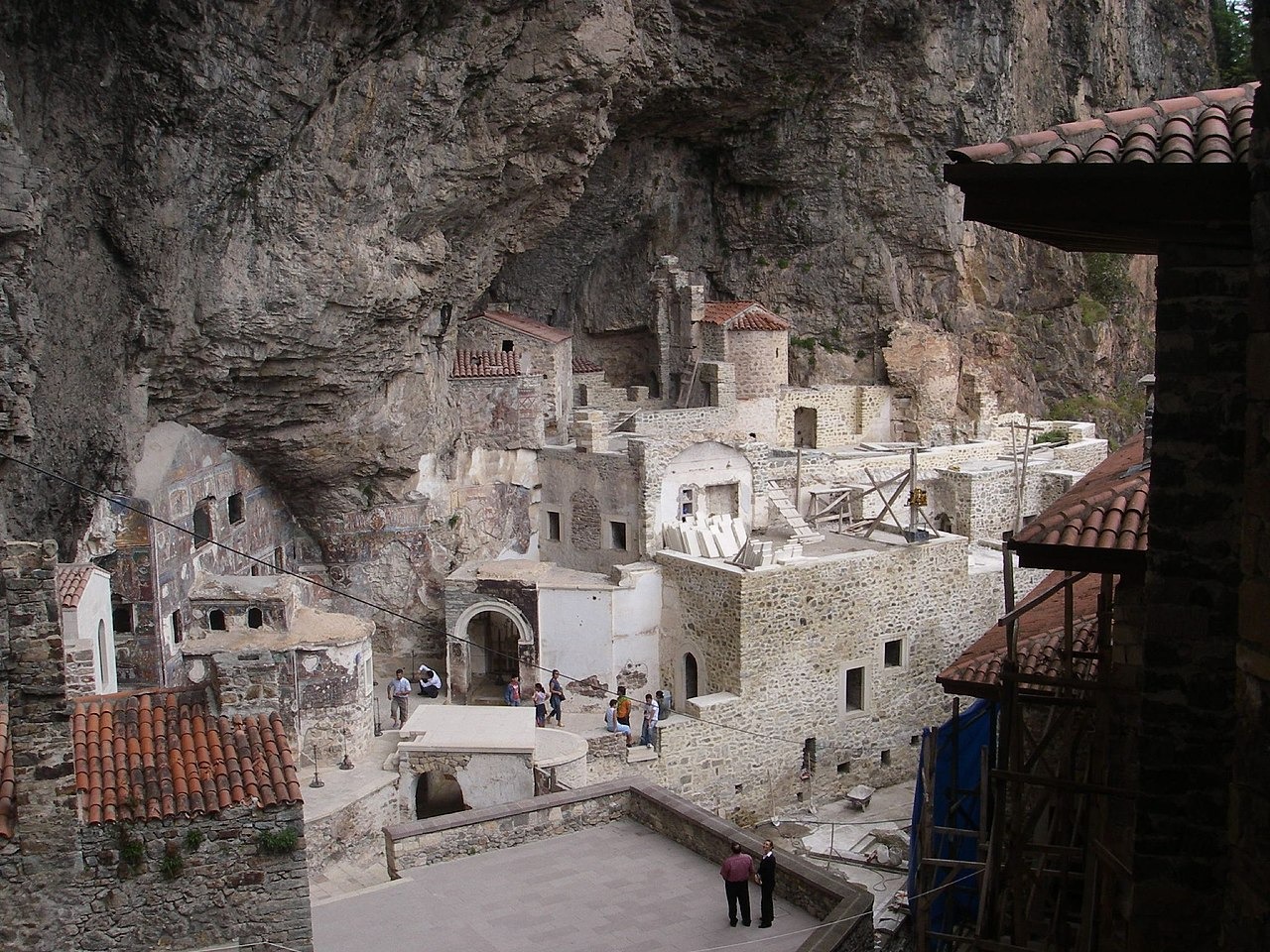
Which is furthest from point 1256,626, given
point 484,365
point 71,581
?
point 484,365

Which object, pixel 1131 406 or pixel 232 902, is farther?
pixel 1131 406

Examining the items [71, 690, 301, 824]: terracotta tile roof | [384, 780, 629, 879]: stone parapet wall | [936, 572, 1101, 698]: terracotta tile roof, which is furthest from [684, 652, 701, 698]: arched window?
[71, 690, 301, 824]: terracotta tile roof

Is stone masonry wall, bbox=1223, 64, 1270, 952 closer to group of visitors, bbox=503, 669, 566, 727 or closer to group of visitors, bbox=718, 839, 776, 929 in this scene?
group of visitors, bbox=718, 839, 776, 929

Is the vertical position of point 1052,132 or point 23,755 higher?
point 1052,132

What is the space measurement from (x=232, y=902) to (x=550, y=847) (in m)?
4.54

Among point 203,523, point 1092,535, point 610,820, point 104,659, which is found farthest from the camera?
point 203,523

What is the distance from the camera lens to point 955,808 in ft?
44.2

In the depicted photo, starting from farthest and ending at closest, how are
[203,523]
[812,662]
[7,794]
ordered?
[812,662]
[203,523]
[7,794]

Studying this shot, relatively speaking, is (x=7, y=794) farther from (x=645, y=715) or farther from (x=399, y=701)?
(x=645, y=715)

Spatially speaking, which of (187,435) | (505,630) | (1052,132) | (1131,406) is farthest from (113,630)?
(1131,406)

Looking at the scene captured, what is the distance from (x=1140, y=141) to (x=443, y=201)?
1557cm

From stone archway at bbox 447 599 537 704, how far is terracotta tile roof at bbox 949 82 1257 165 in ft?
54.6

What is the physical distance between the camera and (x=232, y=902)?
32.4ft

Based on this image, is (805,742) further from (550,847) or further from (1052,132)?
(1052,132)
